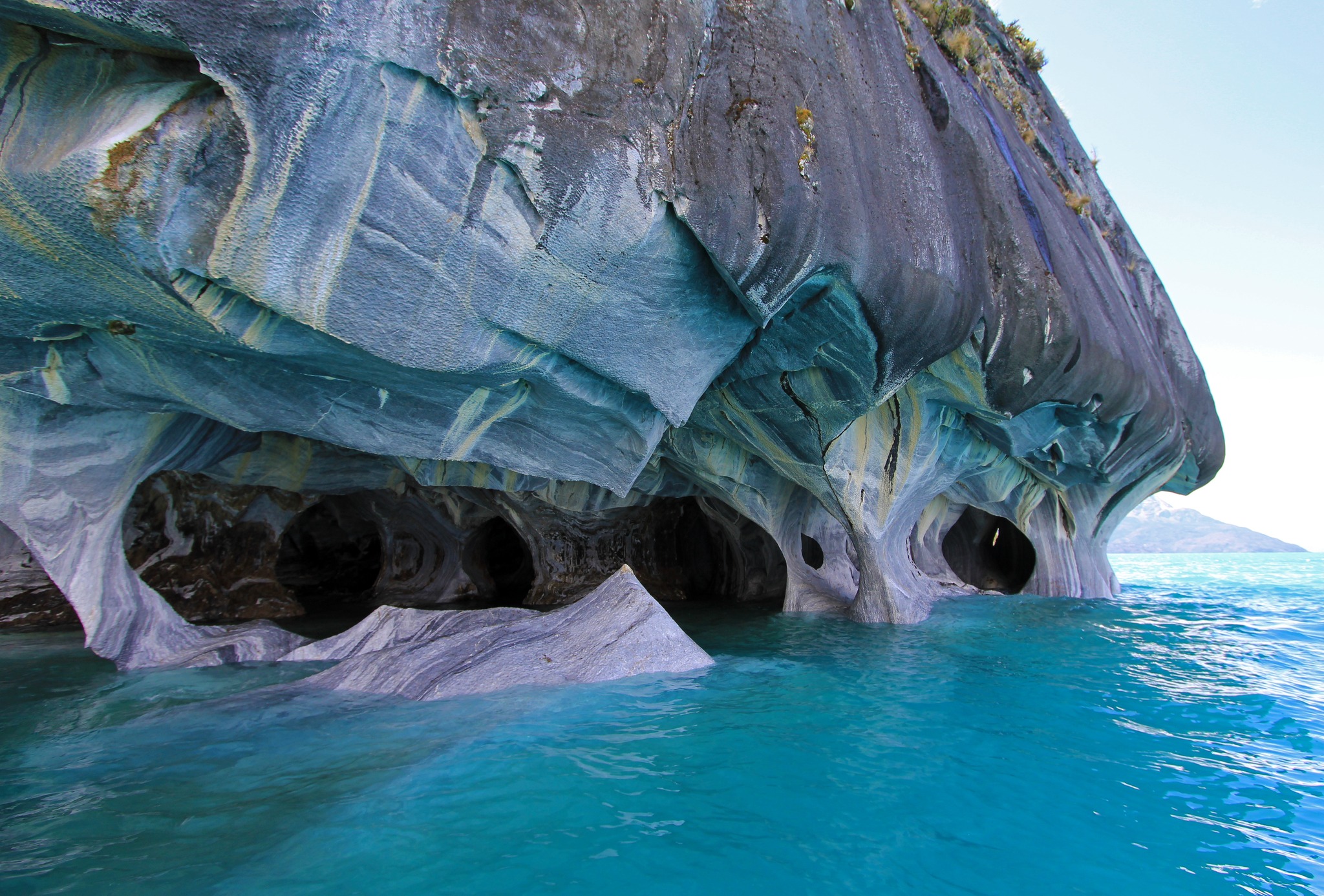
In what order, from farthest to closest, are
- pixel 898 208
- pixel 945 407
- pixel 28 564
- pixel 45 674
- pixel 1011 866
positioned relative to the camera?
pixel 28 564 → pixel 945 407 → pixel 45 674 → pixel 898 208 → pixel 1011 866

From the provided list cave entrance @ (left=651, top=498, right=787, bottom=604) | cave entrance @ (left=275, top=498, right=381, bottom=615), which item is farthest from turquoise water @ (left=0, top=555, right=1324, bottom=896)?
cave entrance @ (left=275, top=498, right=381, bottom=615)

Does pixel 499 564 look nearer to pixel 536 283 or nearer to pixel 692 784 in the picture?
pixel 536 283

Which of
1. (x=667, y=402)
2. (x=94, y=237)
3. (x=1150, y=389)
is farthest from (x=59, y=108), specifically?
(x=1150, y=389)

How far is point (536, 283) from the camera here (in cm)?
565

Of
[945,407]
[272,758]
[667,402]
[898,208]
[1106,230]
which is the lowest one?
[272,758]

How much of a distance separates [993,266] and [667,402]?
4733 millimetres

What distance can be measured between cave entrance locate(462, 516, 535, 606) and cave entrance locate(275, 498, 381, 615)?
2695mm

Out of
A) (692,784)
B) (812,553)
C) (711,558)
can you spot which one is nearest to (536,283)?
(692,784)

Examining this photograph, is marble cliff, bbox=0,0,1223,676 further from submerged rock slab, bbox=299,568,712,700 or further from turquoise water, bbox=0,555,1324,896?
turquoise water, bbox=0,555,1324,896

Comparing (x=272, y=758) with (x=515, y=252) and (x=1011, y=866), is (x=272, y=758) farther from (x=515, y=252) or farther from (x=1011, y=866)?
(x=1011, y=866)

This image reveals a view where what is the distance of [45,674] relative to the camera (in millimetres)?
7621

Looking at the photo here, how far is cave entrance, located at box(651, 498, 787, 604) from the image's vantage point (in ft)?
55.9

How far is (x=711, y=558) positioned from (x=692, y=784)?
51.1ft

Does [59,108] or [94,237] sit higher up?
[59,108]
